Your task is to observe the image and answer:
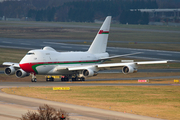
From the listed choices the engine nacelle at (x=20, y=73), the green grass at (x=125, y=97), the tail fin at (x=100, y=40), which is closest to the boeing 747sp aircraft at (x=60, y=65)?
the engine nacelle at (x=20, y=73)

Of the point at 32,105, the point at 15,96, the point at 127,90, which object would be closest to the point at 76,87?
the point at 127,90

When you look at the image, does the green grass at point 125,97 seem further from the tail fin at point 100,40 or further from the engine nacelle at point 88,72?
the tail fin at point 100,40

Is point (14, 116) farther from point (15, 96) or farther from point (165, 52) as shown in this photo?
point (165, 52)

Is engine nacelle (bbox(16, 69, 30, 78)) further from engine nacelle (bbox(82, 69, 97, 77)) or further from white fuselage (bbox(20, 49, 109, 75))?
engine nacelle (bbox(82, 69, 97, 77))

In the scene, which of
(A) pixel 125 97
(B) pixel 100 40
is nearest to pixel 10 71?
(B) pixel 100 40

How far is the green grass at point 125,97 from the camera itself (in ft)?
123

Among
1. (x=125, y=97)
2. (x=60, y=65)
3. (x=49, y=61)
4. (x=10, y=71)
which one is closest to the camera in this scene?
(x=125, y=97)

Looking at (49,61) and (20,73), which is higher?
(49,61)

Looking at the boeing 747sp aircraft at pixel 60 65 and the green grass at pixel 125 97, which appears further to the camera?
the boeing 747sp aircraft at pixel 60 65

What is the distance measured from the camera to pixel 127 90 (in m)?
50.7

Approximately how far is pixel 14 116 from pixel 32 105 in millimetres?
5919

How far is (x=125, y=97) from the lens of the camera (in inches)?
1766

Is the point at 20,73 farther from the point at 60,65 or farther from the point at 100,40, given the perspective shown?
the point at 100,40

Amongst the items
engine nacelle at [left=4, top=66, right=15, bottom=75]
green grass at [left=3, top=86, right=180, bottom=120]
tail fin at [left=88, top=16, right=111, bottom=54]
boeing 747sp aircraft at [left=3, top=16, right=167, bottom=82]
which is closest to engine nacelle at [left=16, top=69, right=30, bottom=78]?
boeing 747sp aircraft at [left=3, top=16, right=167, bottom=82]
